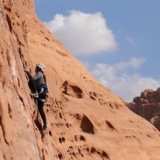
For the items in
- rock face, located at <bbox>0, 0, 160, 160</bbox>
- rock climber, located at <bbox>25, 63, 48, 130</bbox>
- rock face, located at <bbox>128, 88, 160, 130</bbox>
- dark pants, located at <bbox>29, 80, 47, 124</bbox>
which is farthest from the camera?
rock face, located at <bbox>128, 88, 160, 130</bbox>

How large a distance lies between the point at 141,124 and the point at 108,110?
304 centimetres

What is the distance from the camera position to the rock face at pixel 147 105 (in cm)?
6675

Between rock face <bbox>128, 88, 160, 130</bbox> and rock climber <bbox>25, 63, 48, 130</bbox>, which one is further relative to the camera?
rock face <bbox>128, 88, 160, 130</bbox>

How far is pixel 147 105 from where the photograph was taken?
223 ft

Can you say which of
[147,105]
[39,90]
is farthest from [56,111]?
[147,105]

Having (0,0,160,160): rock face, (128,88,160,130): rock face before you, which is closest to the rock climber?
(0,0,160,160): rock face

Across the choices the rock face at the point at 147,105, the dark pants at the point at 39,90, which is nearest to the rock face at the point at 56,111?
the dark pants at the point at 39,90

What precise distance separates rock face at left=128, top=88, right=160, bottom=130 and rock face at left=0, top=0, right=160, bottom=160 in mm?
38975

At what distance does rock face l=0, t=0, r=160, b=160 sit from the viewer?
32.9ft

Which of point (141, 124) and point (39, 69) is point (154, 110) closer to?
point (141, 124)

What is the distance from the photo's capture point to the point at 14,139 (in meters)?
9.40

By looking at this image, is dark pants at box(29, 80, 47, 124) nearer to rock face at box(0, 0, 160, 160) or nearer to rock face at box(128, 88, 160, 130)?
rock face at box(0, 0, 160, 160)

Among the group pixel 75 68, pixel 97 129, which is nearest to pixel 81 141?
pixel 97 129

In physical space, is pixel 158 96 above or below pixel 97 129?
above
